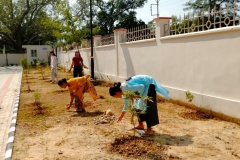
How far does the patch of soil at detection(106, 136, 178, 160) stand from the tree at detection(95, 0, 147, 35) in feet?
100

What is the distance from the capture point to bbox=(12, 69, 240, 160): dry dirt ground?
134 inches

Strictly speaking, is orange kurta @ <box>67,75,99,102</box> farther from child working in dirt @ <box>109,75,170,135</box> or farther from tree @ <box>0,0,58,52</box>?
tree @ <box>0,0,58,52</box>

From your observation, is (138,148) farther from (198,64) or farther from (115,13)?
(115,13)

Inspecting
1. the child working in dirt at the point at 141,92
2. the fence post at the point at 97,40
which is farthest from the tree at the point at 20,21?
the child working in dirt at the point at 141,92

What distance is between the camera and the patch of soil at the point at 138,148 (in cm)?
331

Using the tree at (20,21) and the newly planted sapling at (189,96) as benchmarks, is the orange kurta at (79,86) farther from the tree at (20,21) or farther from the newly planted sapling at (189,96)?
the tree at (20,21)

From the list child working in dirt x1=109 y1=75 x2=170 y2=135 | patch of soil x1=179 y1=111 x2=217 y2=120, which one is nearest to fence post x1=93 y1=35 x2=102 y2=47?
patch of soil x1=179 y1=111 x2=217 y2=120

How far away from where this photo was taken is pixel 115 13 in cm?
3428

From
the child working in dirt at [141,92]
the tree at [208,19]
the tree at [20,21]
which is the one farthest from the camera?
the tree at [20,21]

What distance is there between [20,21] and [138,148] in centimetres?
3139

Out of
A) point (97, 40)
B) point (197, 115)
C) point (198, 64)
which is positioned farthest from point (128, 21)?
point (197, 115)

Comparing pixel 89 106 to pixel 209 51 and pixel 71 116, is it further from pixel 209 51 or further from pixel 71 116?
pixel 209 51

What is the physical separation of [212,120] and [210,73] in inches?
38.3

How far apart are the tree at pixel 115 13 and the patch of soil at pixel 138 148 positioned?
100 ft
